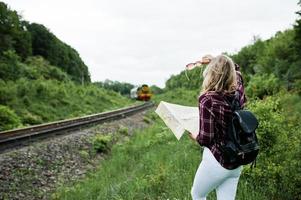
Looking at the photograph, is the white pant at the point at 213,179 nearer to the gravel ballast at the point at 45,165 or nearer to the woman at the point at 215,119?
the woman at the point at 215,119

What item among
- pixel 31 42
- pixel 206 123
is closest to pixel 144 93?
pixel 31 42

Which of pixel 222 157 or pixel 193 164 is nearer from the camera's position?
pixel 222 157

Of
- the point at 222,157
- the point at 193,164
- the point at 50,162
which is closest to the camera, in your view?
the point at 222,157

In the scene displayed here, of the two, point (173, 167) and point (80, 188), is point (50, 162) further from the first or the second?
point (173, 167)

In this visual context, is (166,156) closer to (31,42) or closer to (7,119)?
(7,119)

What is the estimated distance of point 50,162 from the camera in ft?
36.7

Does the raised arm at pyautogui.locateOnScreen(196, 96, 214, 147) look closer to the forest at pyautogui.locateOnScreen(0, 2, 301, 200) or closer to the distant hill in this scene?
the forest at pyautogui.locateOnScreen(0, 2, 301, 200)

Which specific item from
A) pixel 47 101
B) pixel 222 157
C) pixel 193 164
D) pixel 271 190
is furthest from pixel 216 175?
pixel 47 101

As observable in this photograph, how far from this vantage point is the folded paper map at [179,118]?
414 centimetres

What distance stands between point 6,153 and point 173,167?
5.31m

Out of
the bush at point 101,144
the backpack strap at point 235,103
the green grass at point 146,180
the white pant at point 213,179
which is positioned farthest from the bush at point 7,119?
the backpack strap at point 235,103

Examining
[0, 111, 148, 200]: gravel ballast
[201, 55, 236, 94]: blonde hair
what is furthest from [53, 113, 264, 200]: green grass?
[201, 55, 236, 94]: blonde hair

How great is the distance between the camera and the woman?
3633mm

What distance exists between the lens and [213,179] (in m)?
3.75
